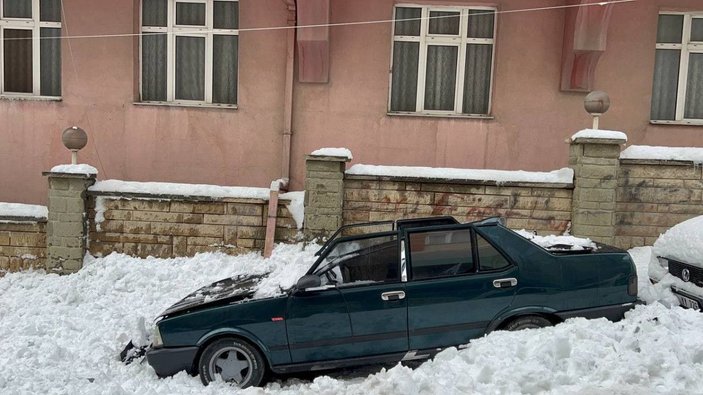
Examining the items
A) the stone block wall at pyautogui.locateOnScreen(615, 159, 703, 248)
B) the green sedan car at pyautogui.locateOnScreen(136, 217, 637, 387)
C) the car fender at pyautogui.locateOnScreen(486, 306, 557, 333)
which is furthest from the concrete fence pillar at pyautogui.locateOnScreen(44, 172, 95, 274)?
the stone block wall at pyautogui.locateOnScreen(615, 159, 703, 248)

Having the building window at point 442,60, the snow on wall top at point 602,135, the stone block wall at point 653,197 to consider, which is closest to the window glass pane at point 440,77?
the building window at point 442,60

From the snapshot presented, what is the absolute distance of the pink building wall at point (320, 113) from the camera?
30.6 ft

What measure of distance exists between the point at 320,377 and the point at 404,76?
6717 millimetres

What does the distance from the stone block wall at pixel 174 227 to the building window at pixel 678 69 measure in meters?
7.26

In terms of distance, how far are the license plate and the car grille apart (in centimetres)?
17

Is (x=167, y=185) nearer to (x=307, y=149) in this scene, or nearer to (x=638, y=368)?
(x=307, y=149)

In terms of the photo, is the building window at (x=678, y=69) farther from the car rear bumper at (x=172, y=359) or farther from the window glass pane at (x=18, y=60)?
the window glass pane at (x=18, y=60)

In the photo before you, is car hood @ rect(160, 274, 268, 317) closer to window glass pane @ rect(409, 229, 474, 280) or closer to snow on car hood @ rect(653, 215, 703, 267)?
window glass pane @ rect(409, 229, 474, 280)

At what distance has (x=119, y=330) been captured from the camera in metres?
6.06

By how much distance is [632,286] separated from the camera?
15.4ft

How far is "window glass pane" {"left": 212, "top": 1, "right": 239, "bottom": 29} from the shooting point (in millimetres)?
9664

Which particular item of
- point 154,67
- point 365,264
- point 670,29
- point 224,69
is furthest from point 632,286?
point 154,67

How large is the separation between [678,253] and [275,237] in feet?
16.3

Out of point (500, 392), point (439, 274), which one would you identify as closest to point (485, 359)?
point (500, 392)
